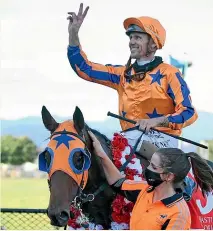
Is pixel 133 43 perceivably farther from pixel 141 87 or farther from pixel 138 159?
pixel 138 159

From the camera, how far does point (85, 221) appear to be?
4812mm

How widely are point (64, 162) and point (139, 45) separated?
144cm

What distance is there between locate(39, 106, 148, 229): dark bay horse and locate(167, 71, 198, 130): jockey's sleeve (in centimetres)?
75

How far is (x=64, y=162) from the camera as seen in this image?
431cm

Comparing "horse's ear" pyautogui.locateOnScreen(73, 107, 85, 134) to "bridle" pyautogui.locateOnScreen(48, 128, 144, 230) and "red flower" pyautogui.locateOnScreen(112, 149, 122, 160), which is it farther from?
"red flower" pyautogui.locateOnScreen(112, 149, 122, 160)

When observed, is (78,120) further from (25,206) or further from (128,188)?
(25,206)

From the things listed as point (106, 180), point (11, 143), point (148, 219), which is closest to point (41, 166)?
point (106, 180)

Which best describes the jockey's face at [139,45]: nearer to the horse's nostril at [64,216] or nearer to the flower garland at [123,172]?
the flower garland at [123,172]

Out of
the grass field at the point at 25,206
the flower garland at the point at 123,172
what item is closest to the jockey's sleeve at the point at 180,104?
the flower garland at the point at 123,172

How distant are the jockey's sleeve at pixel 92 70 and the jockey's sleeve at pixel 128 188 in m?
1.17

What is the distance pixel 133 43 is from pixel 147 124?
75 cm

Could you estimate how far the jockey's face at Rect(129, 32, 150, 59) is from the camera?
5312mm

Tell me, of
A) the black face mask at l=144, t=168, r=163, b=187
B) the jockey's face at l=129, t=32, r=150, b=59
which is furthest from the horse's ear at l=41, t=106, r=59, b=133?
the jockey's face at l=129, t=32, r=150, b=59

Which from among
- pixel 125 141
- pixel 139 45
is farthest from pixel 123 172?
pixel 139 45
